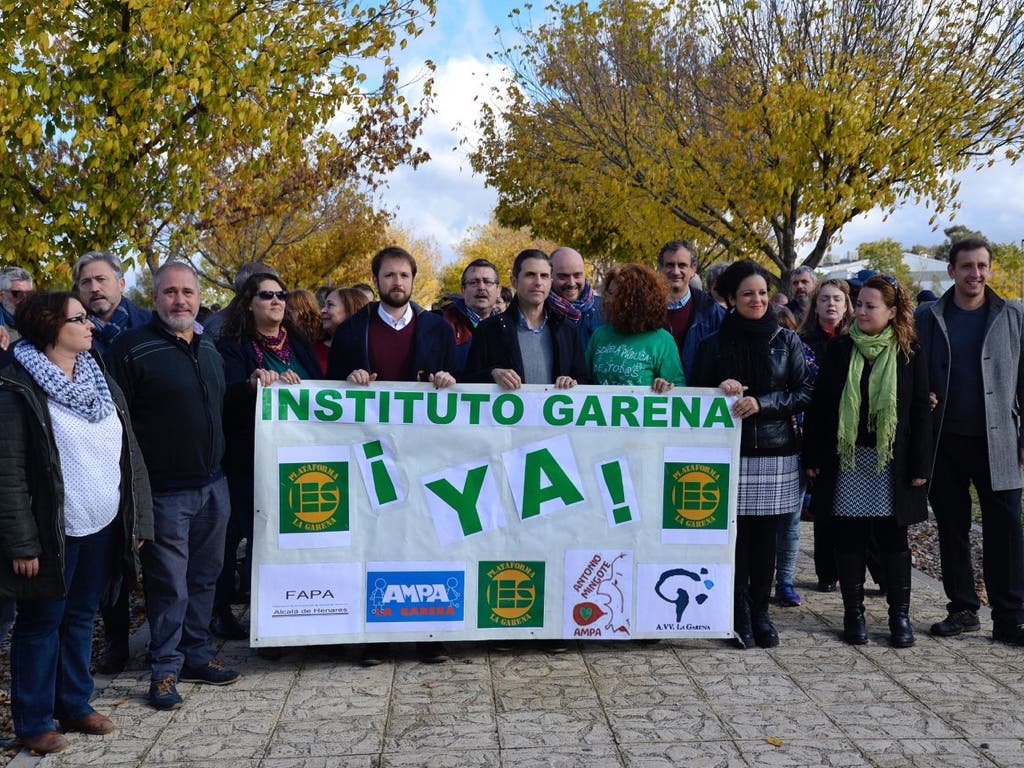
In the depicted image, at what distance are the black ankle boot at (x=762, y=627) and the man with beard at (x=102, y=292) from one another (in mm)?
3942

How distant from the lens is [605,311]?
573 centimetres

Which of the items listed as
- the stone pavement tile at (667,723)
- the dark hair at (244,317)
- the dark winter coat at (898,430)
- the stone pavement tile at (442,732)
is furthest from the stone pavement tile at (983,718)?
the dark hair at (244,317)

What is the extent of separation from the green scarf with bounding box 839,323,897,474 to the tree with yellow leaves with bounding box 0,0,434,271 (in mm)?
5769

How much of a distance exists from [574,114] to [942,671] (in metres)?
Result: 13.3

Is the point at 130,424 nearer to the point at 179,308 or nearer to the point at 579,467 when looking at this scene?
the point at 179,308

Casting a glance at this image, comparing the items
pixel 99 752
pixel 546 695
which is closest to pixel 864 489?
pixel 546 695

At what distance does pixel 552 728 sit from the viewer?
14.7ft

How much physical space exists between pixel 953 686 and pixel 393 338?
3.42 m

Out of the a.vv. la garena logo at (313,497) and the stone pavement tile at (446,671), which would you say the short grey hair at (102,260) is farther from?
the stone pavement tile at (446,671)

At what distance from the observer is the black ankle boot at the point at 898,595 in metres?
5.72

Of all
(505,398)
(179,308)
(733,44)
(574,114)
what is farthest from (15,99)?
(574,114)

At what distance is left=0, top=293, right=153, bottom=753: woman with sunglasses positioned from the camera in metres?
4.10

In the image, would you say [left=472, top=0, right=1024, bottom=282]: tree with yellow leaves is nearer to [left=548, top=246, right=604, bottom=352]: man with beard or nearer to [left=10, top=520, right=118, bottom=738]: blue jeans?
[left=548, top=246, right=604, bottom=352]: man with beard

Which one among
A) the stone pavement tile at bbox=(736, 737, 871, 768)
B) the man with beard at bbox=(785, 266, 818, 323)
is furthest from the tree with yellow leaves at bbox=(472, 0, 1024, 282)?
the stone pavement tile at bbox=(736, 737, 871, 768)
